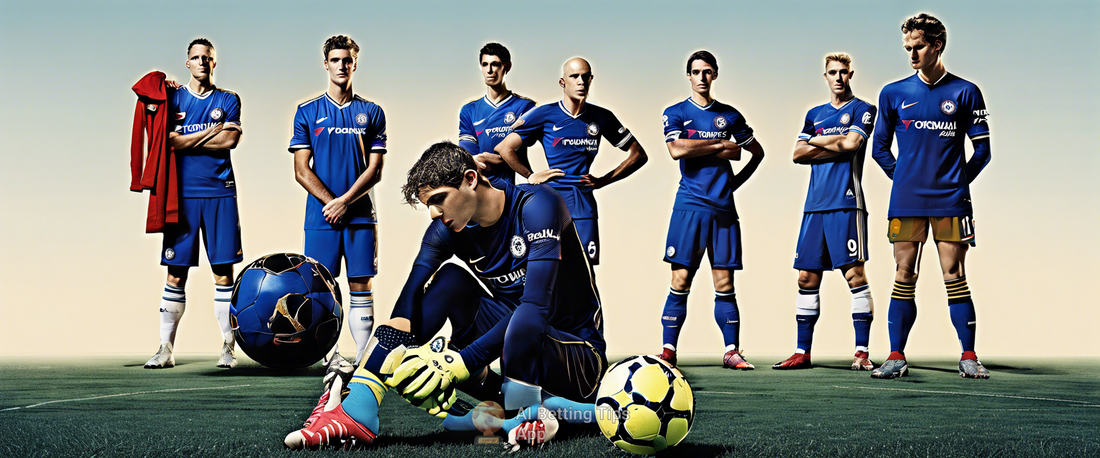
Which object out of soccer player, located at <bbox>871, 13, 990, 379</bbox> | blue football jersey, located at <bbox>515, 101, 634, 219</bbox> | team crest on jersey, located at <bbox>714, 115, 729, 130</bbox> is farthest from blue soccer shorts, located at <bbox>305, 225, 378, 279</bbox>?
soccer player, located at <bbox>871, 13, 990, 379</bbox>

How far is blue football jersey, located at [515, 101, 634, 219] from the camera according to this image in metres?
8.02

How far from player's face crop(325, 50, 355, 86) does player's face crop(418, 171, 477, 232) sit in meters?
3.89

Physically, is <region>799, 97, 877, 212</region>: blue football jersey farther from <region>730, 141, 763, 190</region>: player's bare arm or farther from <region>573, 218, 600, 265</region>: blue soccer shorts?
<region>573, 218, 600, 265</region>: blue soccer shorts

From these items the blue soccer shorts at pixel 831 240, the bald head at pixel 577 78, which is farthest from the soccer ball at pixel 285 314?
the blue soccer shorts at pixel 831 240

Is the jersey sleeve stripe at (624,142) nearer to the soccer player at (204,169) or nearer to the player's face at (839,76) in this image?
the player's face at (839,76)

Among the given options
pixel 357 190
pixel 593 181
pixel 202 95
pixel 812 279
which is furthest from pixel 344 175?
pixel 812 279

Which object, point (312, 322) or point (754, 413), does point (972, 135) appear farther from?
point (312, 322)

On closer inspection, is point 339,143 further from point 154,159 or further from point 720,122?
point 720,122

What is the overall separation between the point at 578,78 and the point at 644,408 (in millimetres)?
4599

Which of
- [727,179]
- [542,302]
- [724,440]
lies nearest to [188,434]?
[542,302]

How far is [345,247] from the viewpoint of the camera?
7898 mm

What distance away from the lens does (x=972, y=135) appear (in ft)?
25.2

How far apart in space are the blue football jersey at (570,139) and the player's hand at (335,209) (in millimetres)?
1683

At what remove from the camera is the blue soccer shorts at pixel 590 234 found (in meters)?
7.95
